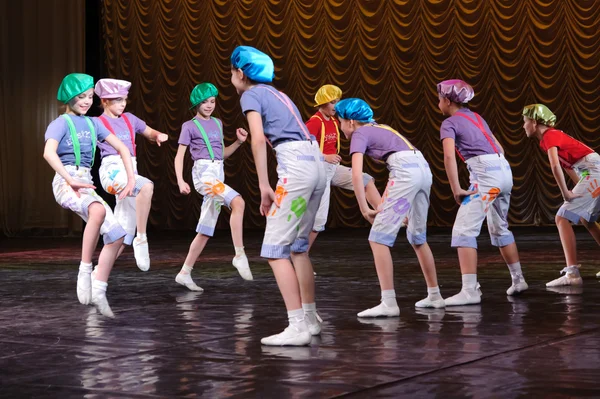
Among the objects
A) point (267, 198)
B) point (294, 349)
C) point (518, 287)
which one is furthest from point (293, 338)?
point (518, 287)

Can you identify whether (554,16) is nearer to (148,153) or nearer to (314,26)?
(314,26)

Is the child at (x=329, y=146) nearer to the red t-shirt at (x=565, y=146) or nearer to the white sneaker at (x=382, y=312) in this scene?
the red t-shirt at (x=565, y=146)

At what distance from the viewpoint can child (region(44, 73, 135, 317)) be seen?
5297 millimetres

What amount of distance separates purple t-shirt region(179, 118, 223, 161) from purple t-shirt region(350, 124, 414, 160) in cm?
224

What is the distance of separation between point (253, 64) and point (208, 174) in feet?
9.82

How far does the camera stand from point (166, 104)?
17.3 m

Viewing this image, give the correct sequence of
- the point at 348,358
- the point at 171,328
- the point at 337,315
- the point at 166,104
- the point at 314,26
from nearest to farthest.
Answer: the point at 348,358 → the point at 171,328 → the point at 337,315 → the point at 314,26 → the point at 166,104

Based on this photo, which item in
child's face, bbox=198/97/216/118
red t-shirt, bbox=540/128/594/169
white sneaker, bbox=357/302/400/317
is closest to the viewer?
white sneaker, bbox=357/302/400/317

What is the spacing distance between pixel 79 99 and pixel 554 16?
1083cm

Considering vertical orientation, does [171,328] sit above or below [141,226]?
below

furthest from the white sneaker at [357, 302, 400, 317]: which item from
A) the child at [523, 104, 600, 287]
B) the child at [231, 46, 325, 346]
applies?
the child at [523, 104, 600, 287]

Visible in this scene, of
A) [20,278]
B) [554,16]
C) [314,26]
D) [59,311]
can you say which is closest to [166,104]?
[314,26]

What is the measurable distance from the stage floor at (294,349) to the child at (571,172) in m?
0.27

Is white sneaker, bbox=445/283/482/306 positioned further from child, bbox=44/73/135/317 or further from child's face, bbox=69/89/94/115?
child's face, bbox=69/89/94/115
